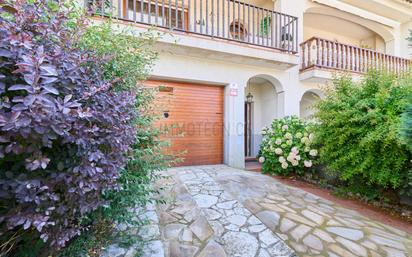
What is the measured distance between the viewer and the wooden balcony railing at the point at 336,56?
589 cm

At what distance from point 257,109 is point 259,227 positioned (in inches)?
199

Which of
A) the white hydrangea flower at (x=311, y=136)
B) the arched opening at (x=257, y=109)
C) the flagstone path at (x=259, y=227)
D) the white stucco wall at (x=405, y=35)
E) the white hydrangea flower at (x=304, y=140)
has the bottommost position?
the flagstone path at (x=259, y=227)

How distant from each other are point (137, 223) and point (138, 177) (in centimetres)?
45

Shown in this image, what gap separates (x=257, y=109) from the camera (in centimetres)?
719

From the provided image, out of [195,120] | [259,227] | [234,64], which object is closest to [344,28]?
[234,64]

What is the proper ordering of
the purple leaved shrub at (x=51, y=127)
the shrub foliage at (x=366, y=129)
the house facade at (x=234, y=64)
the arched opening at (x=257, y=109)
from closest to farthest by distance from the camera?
the purple leaved shrub at (x=51, y=127) → the shrub foliage at (x=366, y=129) → the house facade at (x=234, y=64) → the arched opening at (x=257, y=109)

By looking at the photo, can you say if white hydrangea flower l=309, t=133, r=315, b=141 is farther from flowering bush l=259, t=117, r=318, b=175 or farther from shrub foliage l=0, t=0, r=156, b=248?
shrub foliage l=0, t=0, r=156, b=248

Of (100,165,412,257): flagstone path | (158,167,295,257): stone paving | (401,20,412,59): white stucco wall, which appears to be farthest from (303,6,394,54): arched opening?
(158,167,295,257): stone paving

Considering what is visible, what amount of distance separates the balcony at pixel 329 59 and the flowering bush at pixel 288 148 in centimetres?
167

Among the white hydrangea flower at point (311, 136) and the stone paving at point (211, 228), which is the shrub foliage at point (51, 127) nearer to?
the stone paving at point (211, 228)

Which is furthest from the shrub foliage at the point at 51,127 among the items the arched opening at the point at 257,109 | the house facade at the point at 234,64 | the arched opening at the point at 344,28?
the arched opening at the point at 344,28

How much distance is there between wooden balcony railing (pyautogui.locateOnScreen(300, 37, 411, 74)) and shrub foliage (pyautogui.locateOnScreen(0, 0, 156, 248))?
6.01 m

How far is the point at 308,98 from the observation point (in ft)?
25.2

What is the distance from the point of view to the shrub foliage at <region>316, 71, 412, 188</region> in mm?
3115
